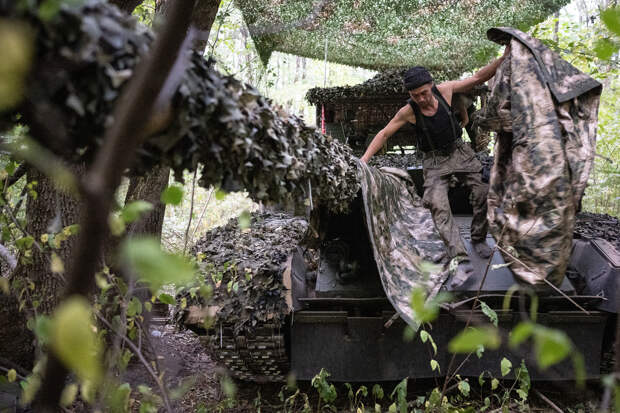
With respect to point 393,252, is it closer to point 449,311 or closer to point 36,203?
point 449,311

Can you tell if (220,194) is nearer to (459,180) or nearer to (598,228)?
(459,180)

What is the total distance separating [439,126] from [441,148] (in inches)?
8.4

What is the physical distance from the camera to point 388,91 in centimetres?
723

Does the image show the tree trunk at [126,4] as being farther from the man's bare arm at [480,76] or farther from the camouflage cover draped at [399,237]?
the man's bare arm at [480,76]

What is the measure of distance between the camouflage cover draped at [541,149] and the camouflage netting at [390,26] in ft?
15.4

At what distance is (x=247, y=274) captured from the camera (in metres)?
3.88

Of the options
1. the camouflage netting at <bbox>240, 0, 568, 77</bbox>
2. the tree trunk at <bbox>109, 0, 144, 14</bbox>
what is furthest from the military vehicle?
the camouflage netting at <bbox>240, 0, 568, 77</bbox>

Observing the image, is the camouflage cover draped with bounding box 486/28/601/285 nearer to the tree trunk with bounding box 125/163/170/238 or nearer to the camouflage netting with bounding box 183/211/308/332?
the camouflage netting with bounding box 183/211/308/332

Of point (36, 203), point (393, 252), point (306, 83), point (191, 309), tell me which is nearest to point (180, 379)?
point (191, 309)

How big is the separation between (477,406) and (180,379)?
268 centimetres

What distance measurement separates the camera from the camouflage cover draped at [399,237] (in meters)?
3.57

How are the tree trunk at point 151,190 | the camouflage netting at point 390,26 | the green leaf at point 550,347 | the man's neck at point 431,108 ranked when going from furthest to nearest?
the camouflage netting at point 390,26, the tree trunk at point 151,190, the man's neck at point 431,108, the green leaf at point 550,347

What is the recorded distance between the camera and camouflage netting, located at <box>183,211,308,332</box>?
3.76 meters

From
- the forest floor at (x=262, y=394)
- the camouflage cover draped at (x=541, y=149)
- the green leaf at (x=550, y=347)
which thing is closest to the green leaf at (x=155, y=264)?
the green leaf at (x=550, y=347)
